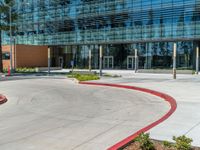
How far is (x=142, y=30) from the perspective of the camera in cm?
5034

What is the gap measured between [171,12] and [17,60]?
2864 cm

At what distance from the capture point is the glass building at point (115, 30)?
155ft

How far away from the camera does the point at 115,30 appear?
53438 mm

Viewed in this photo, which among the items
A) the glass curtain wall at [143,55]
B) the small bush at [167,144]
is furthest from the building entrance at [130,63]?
the small bush at [167,144]

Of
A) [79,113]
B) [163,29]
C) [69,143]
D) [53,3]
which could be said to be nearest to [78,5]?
[53,3]

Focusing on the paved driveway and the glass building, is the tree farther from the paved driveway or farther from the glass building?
the paved driveway

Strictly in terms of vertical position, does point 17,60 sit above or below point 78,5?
below

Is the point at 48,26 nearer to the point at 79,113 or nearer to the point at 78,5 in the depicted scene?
the point at 78,5

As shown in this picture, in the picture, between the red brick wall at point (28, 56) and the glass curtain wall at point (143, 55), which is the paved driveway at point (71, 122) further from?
the red brick wall at point (28, 56)

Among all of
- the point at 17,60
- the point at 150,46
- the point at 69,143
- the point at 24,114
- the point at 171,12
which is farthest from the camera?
the point at 17,60

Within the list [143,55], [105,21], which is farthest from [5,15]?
[143,55]

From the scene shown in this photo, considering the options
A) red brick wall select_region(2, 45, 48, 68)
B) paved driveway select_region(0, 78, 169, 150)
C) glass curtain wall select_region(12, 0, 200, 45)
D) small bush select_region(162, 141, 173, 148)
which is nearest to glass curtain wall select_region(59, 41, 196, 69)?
glass curtain wall select_region(12, 0, 200, 45)

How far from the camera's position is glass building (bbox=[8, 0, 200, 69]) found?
155ft

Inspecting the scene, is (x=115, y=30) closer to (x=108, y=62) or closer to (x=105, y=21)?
(x=105, y=21)
